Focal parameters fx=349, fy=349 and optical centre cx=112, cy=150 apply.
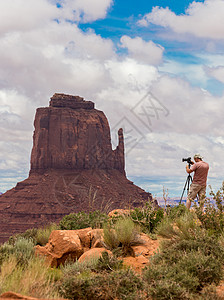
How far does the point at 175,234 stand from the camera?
9.33 metres

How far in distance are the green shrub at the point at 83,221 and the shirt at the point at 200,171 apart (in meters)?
3.56

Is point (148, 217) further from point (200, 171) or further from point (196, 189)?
point (200, 171)

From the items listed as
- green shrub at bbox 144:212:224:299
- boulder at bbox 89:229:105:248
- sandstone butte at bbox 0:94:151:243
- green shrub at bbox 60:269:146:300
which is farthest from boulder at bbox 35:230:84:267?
sandstone butte at bbox 0:94:151:243

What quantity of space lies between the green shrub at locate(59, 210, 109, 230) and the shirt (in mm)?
3556

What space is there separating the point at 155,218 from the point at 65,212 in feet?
273

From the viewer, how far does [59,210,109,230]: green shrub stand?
11922 millimetres

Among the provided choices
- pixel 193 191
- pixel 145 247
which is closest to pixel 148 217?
pixel 145 247

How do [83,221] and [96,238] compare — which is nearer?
[96,238]

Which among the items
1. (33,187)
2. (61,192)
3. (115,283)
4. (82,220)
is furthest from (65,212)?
(115,283)

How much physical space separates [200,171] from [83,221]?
4.54 metres

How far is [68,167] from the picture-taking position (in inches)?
4520

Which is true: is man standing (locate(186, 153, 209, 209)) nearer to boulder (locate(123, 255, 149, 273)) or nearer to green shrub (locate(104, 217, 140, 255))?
green shrub (locate(104, 217, 140, 255))

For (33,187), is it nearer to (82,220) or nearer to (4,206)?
(4,206)

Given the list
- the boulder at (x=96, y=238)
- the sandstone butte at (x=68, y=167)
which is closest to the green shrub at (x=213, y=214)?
the boulder at (x=96, y=238)
